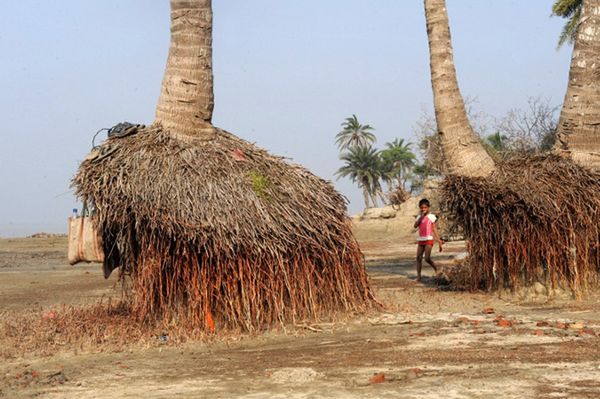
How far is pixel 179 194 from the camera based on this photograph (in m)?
9.63

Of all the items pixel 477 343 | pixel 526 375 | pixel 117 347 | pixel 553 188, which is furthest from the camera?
pixel 553 188

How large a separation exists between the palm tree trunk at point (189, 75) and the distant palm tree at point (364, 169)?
5901cm

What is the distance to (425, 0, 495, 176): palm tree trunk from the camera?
41.4ft

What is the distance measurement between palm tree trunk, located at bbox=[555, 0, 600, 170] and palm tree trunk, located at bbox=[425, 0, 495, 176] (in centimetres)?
126

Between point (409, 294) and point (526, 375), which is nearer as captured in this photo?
point (526, 375)

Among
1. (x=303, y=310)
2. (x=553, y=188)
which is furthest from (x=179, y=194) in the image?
(x=553, y=188)

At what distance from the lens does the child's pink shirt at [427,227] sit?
1461 centimetres

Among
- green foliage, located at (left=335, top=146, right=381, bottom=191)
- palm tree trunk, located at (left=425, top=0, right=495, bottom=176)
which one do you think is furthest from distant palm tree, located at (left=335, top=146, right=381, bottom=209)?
palm tree trunk, located at (left=425, top=0, right=495, bottom=176)

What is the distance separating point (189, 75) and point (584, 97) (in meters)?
5.99

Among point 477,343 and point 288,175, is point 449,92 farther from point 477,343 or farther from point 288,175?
point 477,343

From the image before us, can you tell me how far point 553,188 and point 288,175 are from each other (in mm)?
3833

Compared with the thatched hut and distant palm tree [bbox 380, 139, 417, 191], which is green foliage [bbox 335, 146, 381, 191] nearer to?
distant palm tree [bbox 380, 139, 417, 191]

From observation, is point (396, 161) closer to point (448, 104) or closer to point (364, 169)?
point (364, 169)

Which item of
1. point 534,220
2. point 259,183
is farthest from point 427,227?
point 259,183
